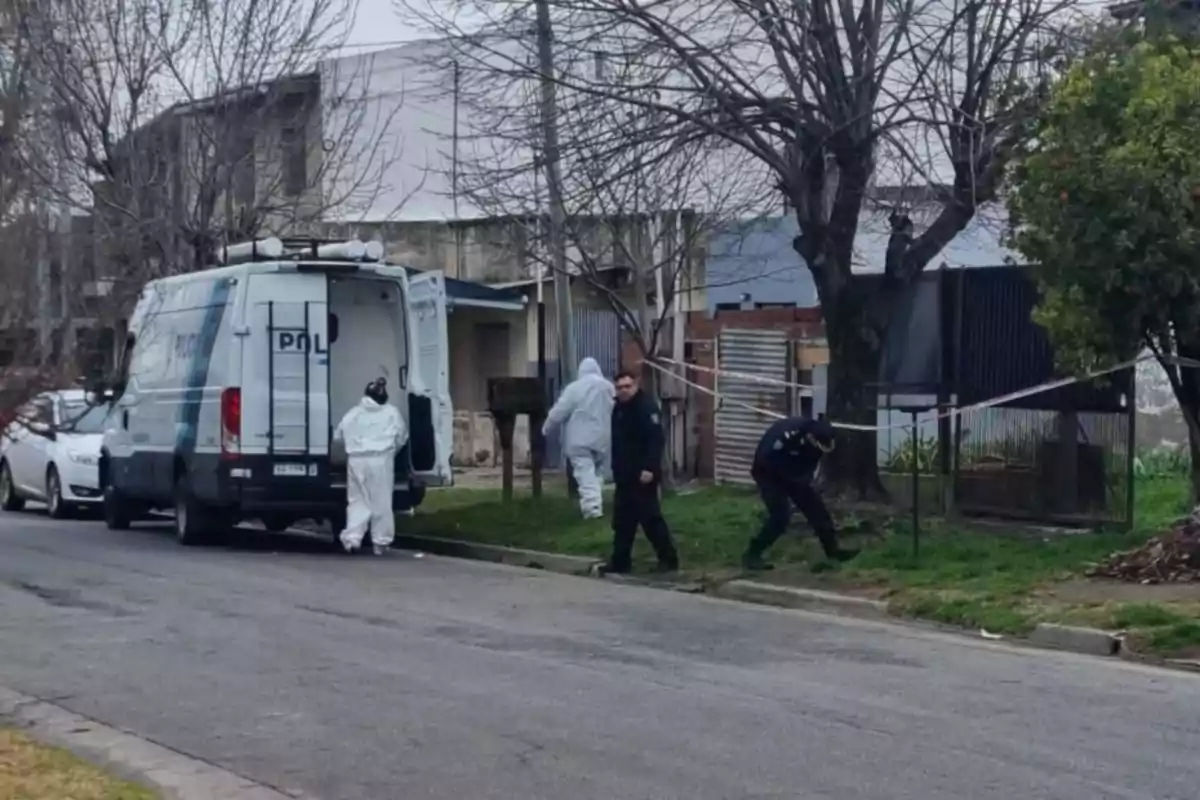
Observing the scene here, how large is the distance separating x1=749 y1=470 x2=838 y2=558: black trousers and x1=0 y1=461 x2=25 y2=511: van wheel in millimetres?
13968

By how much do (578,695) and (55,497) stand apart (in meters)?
15.9

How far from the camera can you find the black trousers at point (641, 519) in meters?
16.8

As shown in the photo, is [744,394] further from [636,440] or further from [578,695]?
[578,695]

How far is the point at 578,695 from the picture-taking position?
1083cm

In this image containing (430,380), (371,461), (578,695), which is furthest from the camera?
(430,380)

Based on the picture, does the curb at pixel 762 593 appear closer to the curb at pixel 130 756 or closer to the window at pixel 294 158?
the curb at pixel 130 756

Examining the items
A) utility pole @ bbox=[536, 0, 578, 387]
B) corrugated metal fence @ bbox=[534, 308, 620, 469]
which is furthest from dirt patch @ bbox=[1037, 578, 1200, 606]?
corrugated metal fence @ bbox=[534, 308, 620, 469]

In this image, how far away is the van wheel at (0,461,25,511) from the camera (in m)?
27.1

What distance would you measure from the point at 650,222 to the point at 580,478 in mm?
5247

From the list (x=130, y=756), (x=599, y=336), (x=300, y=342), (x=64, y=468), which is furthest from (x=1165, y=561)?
(x=64, y=468)

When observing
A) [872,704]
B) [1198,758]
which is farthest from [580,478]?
[1198,758]

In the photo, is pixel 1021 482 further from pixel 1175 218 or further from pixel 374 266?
pixel 374 266

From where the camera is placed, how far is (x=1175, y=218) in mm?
14352

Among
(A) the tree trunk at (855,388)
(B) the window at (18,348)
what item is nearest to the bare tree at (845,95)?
(A) the tree trunk at (855,388)
